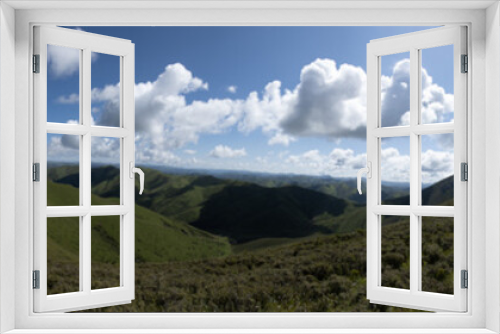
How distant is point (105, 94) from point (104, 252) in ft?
11.2

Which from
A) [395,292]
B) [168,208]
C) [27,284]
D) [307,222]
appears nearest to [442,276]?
[395,292]

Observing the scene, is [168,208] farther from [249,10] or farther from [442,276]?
[249,10]

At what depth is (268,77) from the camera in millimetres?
9203

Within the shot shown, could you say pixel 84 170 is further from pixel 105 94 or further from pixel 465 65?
pixel 105 94

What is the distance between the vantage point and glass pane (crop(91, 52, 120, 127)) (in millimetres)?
8453

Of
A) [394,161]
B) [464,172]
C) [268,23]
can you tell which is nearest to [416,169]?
[464,172]

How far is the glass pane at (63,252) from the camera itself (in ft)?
26.0

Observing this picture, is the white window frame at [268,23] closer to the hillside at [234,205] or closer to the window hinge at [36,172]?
the window hinge at [36,172]

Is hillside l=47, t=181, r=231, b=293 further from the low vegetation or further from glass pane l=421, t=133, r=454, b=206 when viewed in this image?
glass pane l=421, t=133, r=454, b=206

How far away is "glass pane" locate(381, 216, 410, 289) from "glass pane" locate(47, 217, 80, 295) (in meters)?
5.34

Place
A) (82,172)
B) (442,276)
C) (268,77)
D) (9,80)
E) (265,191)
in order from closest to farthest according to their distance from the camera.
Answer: (9,80), (82,172), (442,276), (268,77), (265,191)

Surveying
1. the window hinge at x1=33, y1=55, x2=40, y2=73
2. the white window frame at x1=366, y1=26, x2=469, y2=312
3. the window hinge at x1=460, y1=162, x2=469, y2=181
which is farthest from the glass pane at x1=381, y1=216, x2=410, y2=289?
the window hinge at x1=33, y1=55, x2=40, y2=73

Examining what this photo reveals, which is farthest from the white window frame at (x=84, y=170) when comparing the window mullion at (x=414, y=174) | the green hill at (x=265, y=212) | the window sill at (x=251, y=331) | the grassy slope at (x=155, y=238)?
the green hill at (x=265, y=212)

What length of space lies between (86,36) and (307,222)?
841 cm
